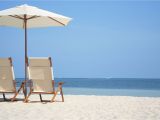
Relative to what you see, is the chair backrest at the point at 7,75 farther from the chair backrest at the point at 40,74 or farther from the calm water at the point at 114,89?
the chair backrest at the point at 40,74

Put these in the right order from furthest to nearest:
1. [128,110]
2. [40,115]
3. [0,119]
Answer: [128,110]
[40,115]
[0,119]

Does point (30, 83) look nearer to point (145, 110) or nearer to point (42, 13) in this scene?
point (42, 13)

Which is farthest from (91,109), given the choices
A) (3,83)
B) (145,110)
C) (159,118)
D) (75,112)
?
(3,83)

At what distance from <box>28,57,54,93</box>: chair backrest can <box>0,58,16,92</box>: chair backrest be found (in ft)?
1.43

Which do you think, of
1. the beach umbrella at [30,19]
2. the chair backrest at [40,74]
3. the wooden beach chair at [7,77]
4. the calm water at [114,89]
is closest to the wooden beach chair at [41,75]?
the chair backrest at [40,74]

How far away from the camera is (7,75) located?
762 centimetres

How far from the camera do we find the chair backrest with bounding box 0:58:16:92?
7570mm

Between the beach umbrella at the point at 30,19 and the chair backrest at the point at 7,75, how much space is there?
0.89 meters

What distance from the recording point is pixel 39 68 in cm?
742

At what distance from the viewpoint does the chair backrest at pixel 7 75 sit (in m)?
7.57

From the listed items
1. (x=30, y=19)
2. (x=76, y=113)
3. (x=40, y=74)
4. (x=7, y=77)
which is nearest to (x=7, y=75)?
(x=7, y=77)

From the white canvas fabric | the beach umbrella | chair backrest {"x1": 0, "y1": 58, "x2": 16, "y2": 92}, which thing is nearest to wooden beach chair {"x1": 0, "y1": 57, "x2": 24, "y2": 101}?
chair backrest {"x1": 0, "y1": 58, "x2": 16, "y2": 92}

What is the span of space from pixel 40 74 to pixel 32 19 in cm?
186

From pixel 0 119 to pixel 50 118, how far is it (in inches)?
28.8
